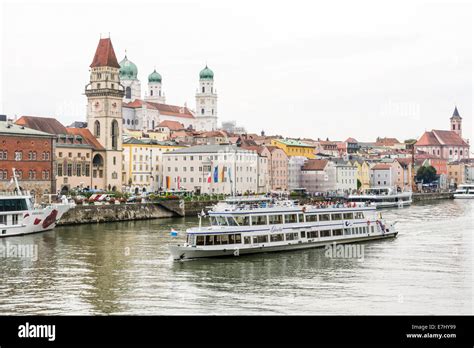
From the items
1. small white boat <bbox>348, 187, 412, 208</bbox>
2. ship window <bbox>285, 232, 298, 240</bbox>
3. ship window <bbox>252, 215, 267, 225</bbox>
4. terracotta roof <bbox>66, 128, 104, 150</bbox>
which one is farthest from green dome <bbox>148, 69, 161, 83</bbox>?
ship window <bbox>252, 215, 267, 225</bbox>

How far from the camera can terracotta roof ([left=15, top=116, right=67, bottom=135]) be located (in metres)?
87.2

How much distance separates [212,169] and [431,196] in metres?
51.2

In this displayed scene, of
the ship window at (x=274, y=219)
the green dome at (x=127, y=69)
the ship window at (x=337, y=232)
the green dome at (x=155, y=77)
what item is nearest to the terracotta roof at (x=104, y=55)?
the ship window at (x=337, y=232)

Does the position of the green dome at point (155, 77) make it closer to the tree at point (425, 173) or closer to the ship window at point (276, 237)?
the tree at point (425, 173)

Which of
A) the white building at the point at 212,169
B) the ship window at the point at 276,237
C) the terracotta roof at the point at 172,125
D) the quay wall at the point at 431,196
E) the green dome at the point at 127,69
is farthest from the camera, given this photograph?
the green dome at the point at 127,69

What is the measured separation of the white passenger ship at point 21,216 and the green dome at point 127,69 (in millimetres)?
106610

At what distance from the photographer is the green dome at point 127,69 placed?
525 ft

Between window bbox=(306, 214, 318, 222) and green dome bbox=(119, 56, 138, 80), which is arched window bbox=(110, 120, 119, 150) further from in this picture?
green dome bbox=(119, 56, 138, 80)

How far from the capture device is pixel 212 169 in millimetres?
98938

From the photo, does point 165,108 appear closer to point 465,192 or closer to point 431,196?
point 431,196

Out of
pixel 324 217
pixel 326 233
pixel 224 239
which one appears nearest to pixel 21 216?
pixel 224 239

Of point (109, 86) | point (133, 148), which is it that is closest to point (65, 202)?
point (109, 86)

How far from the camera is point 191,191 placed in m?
101
